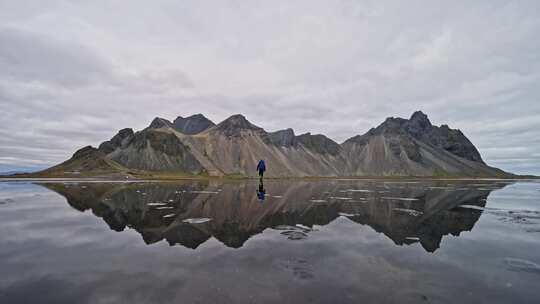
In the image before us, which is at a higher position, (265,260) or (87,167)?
(87,167)

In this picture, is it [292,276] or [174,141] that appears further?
[174,141]

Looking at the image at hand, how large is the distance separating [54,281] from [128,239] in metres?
4.93

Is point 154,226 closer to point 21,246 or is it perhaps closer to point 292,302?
point 21,246

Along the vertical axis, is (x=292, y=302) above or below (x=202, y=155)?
below

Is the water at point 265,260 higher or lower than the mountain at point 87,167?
lower

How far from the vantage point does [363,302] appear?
640 centimetres

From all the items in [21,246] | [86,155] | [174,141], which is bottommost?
[21,246]

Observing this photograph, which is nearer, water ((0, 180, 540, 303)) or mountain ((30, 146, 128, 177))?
water ((0, 180, 540, 303))

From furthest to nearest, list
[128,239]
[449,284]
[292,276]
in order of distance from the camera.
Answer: [128,239]
[292,276]
[449,284]

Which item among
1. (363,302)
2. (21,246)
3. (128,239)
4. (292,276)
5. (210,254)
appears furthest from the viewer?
(128,239)

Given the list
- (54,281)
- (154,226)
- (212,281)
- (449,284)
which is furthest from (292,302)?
(154,226)

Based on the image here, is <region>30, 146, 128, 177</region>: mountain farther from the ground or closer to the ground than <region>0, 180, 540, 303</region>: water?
farther from the ground

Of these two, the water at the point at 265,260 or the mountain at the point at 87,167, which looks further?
the mountain at the point at 87,167

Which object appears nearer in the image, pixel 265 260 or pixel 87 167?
pixel 265 260
